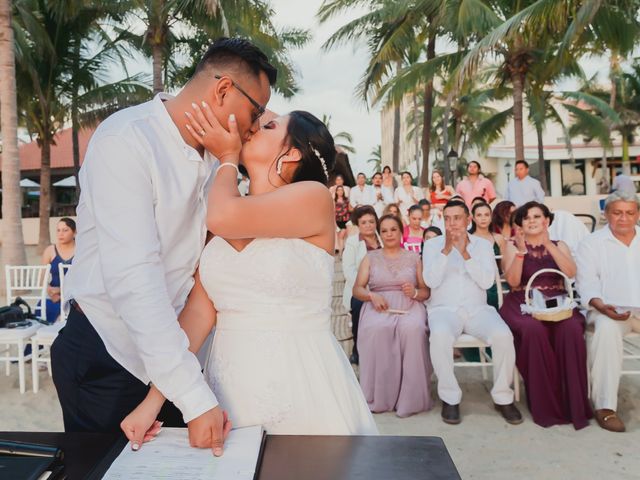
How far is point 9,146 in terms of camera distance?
9.95 metres

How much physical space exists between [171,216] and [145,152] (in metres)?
0.20

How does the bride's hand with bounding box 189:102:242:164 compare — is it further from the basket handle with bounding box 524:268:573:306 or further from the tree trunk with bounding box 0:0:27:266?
the tree trunk with bounding box 0:0:27:266

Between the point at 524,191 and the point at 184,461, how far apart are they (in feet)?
35.8

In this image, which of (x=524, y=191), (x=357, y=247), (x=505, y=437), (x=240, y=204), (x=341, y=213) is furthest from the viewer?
(x=341, y=213)

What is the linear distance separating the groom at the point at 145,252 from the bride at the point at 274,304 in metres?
0.09


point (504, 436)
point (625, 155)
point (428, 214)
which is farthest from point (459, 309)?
point (625, 155)

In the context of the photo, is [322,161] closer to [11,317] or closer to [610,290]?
[610,290]

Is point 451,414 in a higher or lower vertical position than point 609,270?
lower

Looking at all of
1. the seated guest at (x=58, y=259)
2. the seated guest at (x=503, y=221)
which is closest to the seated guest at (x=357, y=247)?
the seated guest at (x=503, y=221)

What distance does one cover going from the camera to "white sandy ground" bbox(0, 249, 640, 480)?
12.1 feet

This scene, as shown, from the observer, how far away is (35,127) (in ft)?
60.1

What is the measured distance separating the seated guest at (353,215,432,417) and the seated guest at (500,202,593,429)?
885 millimetres

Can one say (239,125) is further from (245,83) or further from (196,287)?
(196,287)

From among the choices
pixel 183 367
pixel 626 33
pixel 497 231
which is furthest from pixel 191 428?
pixel 626 33
